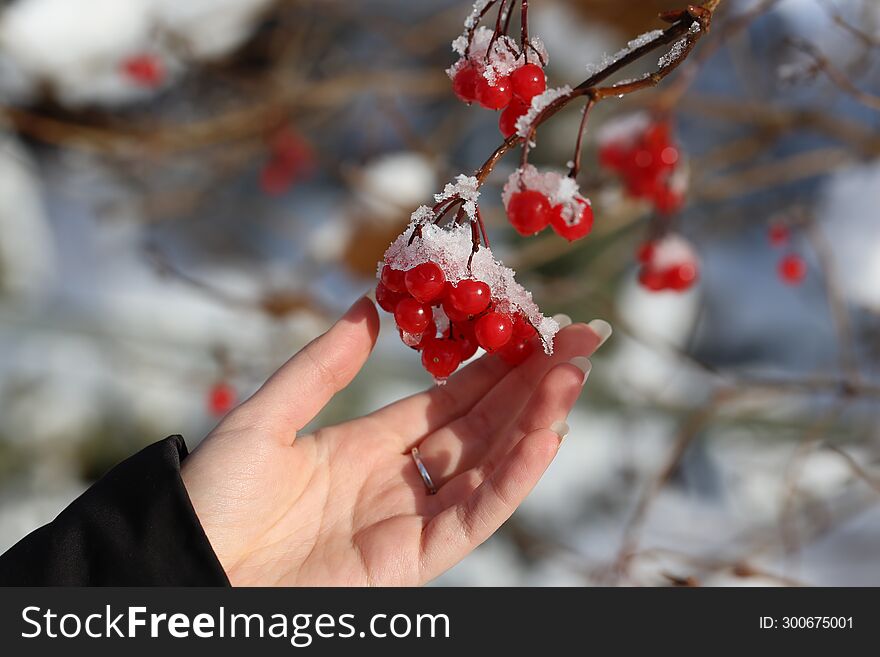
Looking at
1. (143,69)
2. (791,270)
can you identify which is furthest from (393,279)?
(143,69)

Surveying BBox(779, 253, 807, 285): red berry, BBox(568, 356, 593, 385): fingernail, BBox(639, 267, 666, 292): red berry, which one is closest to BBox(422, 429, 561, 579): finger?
BBox(568, 356, 593, 385): fingernail

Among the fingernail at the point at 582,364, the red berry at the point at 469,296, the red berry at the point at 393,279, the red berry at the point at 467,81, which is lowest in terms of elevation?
the red berry at the point at 469,296

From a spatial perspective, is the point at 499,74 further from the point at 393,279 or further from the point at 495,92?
the point at 393,279

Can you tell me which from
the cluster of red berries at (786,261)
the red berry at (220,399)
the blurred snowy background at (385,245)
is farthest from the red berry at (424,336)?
the red berry at (220,399)

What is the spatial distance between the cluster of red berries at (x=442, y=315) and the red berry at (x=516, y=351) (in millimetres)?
131

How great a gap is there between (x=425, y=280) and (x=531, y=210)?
139 mm

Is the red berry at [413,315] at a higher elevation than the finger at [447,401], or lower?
lower

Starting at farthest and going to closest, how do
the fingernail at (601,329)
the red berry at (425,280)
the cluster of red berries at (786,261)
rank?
1. the cluster of red berries at (786,261)
2. the fingernail at (601,329)
3. the red berry at (425,280)

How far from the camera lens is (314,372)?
0.98 meters

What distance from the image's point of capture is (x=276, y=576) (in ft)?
3.14

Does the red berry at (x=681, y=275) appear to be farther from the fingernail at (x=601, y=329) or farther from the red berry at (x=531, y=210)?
the red berry at (x=531, y=210)

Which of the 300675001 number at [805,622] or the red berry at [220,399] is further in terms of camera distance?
the red berry at [220,399]

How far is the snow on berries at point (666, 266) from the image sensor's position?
1.29 meters

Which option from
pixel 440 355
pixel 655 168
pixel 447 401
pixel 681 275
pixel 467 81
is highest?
pixel 655 168
